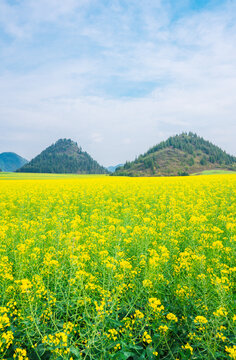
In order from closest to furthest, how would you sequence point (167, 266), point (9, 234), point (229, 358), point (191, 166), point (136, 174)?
point (229, 358), point (167, 266), point (9, 234), point (136, 174), point (191, 166)

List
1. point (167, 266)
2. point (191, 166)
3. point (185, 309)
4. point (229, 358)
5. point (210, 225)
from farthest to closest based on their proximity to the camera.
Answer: point (191, 166) < point (210, 225) < point (167, 266) < point (185, 309) < point (229, 358)

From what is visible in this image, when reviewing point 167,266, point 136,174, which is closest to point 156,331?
point 167,266

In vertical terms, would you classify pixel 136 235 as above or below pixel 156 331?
above

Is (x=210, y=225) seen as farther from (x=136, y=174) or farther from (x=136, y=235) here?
(x=136, y=174)

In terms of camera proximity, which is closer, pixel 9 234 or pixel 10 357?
pixel 10 357

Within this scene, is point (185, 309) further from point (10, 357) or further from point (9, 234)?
point (9, 234)

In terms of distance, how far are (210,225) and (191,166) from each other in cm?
18195

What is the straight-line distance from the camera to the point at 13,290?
A: 431 cm

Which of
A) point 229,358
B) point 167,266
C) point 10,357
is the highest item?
point 167,266

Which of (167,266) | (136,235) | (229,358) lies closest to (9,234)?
(136,235)

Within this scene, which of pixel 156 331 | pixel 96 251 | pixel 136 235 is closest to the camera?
pixel 156 331

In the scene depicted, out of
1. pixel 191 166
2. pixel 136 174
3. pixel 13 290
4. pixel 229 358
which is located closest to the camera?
pixel 229 358

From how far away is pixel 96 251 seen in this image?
5.33 m

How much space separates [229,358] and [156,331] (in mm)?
1062
